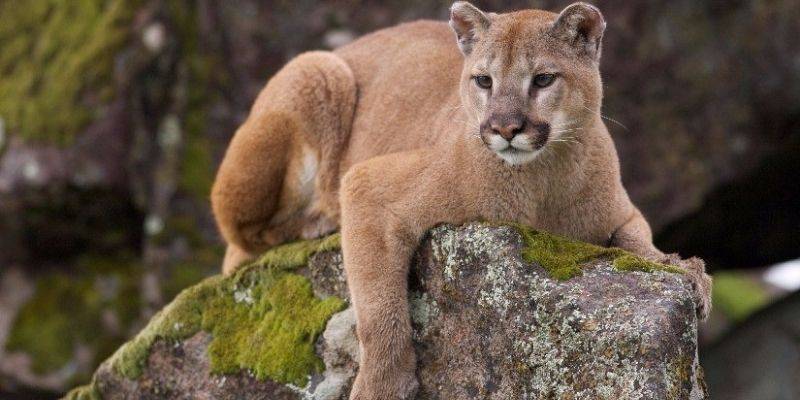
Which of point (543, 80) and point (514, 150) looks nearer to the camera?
point (514, 150)

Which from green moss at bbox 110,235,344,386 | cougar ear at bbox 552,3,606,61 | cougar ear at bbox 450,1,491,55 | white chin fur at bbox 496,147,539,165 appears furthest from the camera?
green moss at bbox 110,235,344,386

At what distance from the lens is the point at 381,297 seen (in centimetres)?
681

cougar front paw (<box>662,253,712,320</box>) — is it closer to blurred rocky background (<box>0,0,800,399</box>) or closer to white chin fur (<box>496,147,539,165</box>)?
white chin fur (<box>496,147,539,165</box>)

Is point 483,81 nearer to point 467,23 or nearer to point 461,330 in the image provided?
point 467,23

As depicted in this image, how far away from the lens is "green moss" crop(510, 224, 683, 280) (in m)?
6.26

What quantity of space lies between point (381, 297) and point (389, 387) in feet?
1.80

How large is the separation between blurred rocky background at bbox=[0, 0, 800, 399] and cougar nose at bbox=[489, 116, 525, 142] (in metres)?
5.98

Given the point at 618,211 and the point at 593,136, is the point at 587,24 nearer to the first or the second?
the point at 593,136

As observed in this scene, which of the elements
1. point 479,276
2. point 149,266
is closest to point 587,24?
point 479,276

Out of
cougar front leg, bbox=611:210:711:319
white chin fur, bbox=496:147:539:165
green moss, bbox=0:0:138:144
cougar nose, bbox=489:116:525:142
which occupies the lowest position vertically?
green moss, bbox=0:0:138:144

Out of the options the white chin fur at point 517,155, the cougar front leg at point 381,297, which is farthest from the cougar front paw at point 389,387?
the white chin fur at point 517,155

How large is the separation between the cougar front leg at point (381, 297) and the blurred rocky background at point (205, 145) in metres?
5.75

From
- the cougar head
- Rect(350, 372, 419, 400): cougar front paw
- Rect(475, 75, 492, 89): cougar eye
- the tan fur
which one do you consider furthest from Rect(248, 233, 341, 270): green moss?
Rect(475, 75, 492, 89): cougar eye

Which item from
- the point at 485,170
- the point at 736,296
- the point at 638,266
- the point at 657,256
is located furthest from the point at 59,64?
the point at 736,296
